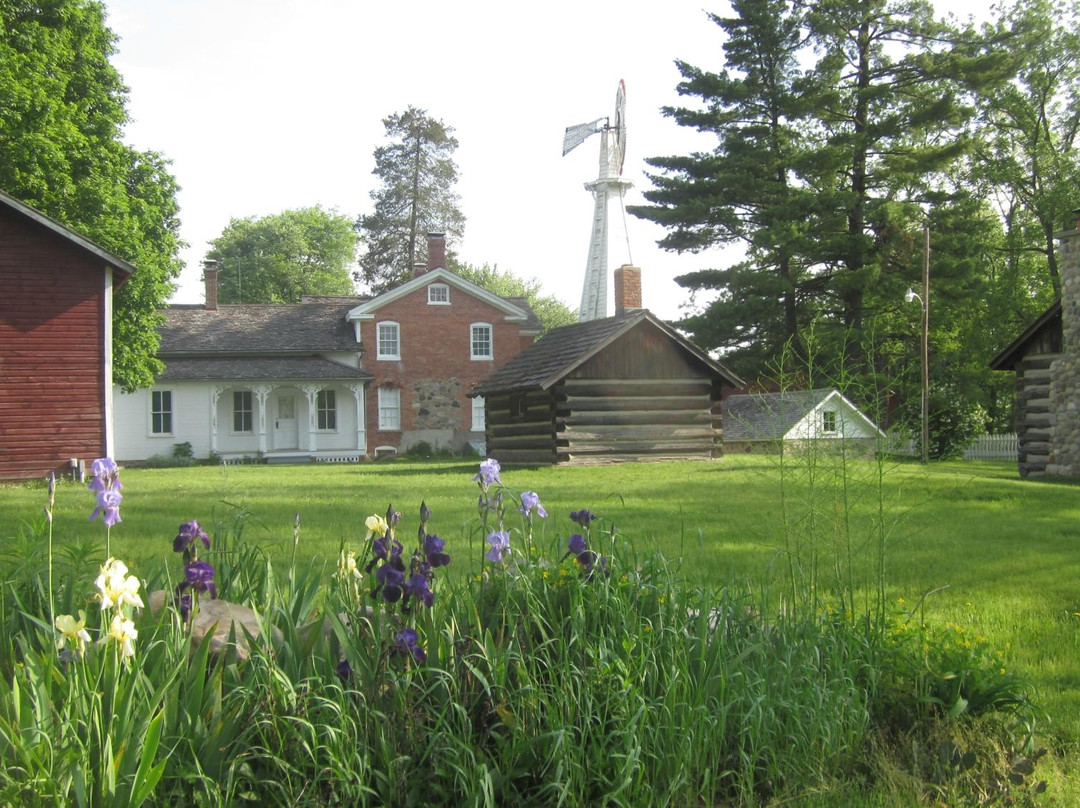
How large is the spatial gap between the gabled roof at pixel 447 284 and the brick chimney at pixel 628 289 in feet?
39.8

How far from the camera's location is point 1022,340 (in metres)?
22.6

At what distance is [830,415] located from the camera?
6.50 meters

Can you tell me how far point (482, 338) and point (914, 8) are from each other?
20944mm

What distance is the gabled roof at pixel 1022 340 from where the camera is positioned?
21656mm

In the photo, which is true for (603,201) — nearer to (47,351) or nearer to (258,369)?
(258,369)

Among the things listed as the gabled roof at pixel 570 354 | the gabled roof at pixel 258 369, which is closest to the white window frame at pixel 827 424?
the gabled roof at pixel 570 354

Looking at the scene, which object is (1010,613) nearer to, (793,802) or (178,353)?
(793,802)

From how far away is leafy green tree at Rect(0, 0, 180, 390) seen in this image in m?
26.0

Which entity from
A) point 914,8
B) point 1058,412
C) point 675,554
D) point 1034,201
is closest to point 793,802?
point 675,554

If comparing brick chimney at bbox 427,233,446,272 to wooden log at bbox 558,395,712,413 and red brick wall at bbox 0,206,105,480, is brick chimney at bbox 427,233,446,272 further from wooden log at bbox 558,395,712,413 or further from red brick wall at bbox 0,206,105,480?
red brick wall at bbox 0,206,105,480

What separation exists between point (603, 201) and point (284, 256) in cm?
3661

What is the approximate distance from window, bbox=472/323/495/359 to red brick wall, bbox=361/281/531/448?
7.1 inches

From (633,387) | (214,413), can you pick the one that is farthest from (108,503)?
(214,413)

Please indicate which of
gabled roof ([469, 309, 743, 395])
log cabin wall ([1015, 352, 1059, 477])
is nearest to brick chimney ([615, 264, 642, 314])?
gabled roof ([469, 309, 743, 395])
